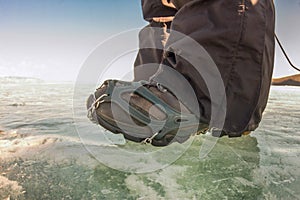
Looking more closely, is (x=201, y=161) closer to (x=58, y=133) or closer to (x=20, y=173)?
(x=20, y=173)

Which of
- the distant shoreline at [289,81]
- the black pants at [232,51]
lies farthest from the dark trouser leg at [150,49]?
the distant shoreline at [289,81]

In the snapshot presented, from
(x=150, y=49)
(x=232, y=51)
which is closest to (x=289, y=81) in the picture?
(x=150, y=49)

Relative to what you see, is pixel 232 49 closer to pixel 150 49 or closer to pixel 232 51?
pixel 232 51

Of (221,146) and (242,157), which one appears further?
(221,146)

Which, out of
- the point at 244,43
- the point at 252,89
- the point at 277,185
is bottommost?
the point at 277,185

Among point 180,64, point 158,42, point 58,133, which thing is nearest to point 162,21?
point 158,42

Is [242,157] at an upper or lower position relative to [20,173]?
lower

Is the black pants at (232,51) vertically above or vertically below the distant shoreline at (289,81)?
above

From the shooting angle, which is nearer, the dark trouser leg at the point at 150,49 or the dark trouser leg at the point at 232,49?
the dark trouser leg at the point at 232,49

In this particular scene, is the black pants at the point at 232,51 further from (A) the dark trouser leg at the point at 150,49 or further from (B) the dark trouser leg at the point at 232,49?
(A) the dark trouser leg at the point at 150,49
